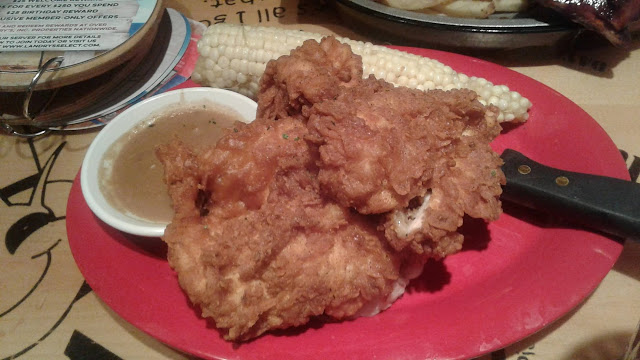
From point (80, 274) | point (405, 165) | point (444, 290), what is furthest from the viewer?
point (80, 274)

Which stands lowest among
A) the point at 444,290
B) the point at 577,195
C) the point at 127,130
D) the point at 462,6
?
the point at 444,290

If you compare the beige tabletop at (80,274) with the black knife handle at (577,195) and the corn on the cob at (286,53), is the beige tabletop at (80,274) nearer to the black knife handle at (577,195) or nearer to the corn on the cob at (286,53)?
the black knife handle at (577,195)

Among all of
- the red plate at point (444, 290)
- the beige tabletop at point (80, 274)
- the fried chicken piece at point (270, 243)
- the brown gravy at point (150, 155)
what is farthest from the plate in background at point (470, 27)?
the fried chicken piece at point (270, 243)

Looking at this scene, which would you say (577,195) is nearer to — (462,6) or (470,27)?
(470,27)

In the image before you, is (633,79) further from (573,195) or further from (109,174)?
(109,174)

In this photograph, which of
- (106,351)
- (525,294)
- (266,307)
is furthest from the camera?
(106,351)

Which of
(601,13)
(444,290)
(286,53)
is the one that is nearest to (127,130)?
(286,53)

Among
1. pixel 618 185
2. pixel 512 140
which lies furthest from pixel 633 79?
pixel 618 185
